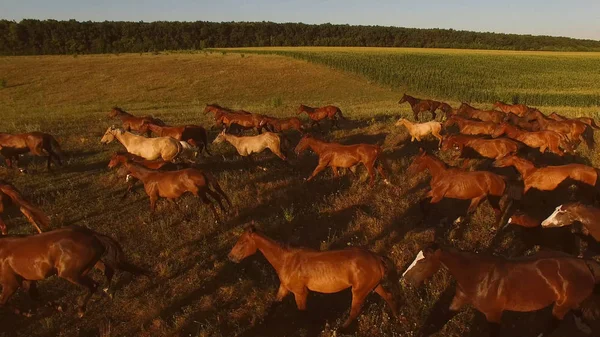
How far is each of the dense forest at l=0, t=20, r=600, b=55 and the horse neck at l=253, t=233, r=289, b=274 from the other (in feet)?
306

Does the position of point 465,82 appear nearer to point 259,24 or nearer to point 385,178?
point 385,178

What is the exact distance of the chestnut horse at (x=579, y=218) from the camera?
24.0 ft

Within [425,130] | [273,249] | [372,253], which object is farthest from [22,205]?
[425,130]

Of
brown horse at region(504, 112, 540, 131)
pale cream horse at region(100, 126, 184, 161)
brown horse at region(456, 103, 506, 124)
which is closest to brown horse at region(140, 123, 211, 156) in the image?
pale cream horse at region(100, 126, 184, 161)

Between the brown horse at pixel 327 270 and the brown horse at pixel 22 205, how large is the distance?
14.5 feet

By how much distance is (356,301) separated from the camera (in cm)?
589

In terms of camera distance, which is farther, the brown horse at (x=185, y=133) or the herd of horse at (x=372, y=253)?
the brown horse at (x=185, y=133)

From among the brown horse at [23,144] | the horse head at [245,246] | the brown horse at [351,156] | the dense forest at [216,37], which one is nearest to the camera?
the horse head at [245,246]

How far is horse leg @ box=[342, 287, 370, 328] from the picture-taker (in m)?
5.82

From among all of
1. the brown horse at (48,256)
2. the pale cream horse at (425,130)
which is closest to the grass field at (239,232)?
the pale cream horse at (425,130)

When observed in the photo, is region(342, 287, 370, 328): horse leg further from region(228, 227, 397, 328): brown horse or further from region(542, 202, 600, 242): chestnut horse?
region(542, 202, 600, 242): chestnut horse

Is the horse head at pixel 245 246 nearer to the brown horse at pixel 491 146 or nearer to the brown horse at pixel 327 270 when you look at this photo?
the brown horse at pixel 327 270

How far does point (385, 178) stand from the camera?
39.2 ft

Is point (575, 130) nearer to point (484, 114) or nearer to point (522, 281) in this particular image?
point (484, 114)
